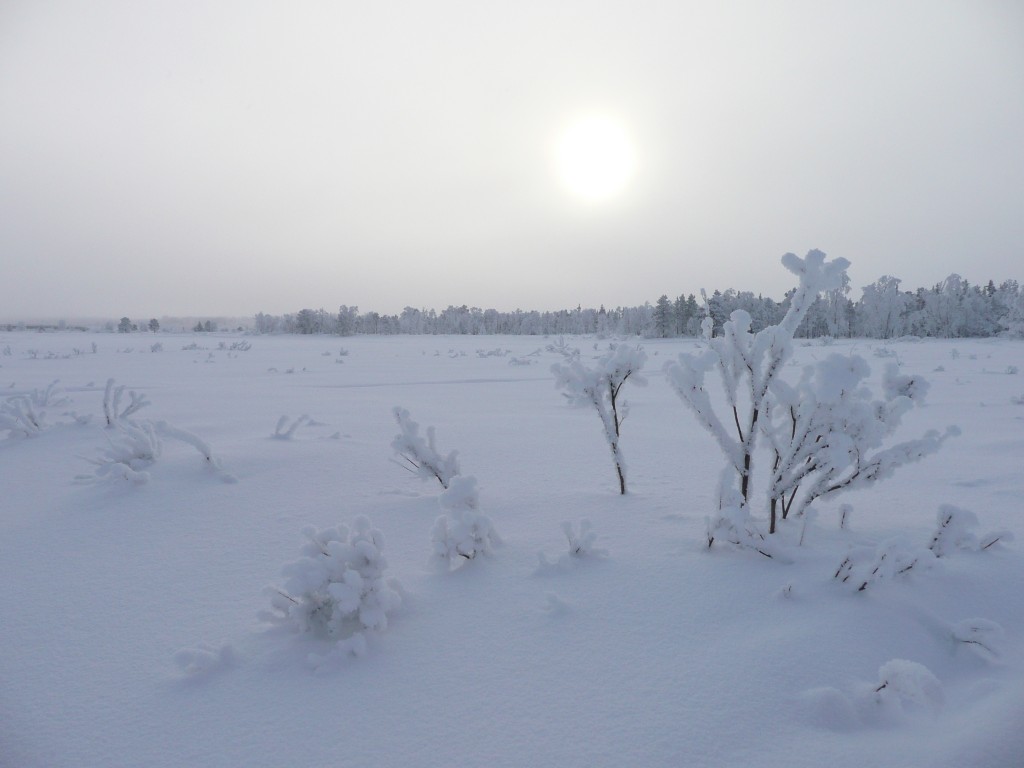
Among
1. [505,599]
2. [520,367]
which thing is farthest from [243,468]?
[520,367]

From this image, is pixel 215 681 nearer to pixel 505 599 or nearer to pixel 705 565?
pixel 505 599

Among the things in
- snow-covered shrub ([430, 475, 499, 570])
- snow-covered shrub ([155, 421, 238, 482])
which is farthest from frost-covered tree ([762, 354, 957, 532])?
snow-covered shrub ([155, 421, 238, 482])

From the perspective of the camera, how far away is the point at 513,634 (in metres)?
2.00

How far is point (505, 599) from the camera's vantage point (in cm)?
224

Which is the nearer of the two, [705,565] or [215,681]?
[215,681]

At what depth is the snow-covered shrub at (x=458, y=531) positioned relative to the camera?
2.54 m

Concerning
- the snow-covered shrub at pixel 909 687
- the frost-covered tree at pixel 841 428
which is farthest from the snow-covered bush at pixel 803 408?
the snow-covered shrub at pixel 909 687

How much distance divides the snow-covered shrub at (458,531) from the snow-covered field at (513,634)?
0.26ft

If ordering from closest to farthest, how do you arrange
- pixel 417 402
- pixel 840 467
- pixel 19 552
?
1. pixel 840 467
2. pixel 19 552
3. pixel 417 402

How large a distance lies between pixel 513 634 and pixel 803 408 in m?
1.84

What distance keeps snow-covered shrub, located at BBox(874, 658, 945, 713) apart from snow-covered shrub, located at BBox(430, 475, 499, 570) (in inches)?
64.3

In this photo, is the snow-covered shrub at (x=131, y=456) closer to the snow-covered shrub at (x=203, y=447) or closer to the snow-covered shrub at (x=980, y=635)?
the snow-covered shrub at (x=203, y=447)

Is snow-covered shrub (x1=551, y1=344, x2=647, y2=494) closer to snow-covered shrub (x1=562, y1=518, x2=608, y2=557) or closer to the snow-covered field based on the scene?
the snow-covered field

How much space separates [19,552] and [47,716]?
162 cm
